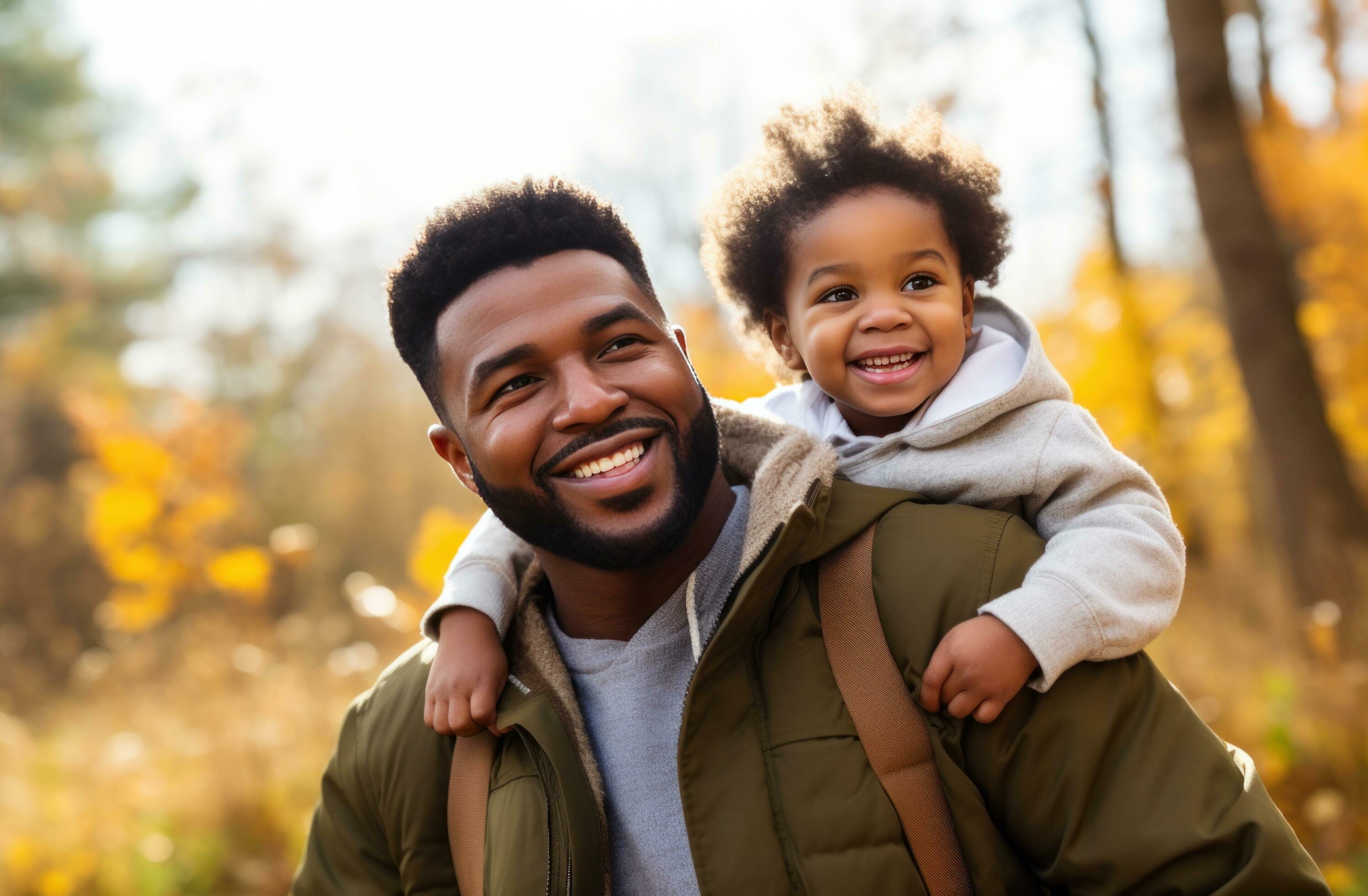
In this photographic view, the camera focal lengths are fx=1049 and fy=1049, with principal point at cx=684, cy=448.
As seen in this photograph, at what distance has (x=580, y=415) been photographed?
2.00 meters

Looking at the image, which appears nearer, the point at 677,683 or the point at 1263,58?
the point at 677,683

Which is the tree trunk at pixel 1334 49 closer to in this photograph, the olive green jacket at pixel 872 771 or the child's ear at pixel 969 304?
the child's ear at pixel 969 304

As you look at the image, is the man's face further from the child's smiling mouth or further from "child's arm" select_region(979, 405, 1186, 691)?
"child's arm" select_region(979, 405, 1186, 691)

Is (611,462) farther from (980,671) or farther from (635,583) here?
(980,671)

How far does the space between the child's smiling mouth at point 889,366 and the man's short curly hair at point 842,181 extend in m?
0.35

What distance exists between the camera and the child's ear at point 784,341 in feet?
8.64

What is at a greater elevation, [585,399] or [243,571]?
[243,571]

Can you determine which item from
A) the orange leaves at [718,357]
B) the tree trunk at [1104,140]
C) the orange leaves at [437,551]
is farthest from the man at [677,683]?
the tree trunk at [1104,140]

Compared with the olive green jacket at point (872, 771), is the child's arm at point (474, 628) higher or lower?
higher

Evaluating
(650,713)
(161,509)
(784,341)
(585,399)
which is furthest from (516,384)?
(161,509)

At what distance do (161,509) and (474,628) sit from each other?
327 inches

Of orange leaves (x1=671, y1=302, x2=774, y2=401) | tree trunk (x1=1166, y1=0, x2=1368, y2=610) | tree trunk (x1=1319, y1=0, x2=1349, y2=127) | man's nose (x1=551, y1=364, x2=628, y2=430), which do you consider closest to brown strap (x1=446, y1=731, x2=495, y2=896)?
man's nose (x1=551, y1=364, x2=628, y2=430)

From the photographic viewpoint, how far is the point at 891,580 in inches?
71.6

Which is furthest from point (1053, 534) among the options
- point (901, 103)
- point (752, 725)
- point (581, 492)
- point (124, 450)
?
point (124, 450)
